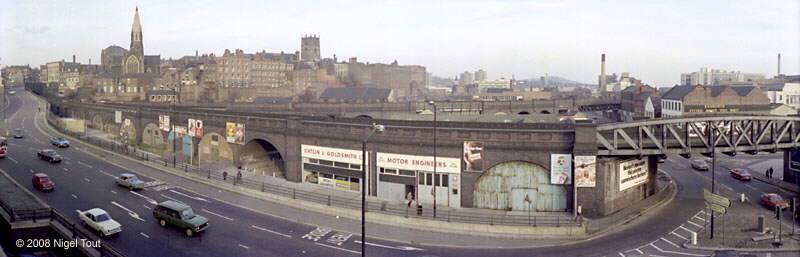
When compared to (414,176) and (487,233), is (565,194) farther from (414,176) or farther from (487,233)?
(414,176)

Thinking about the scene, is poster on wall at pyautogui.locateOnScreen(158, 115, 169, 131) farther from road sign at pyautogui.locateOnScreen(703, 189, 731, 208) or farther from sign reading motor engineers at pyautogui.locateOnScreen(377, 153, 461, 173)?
road sign at pyautogui.locateOnScreen(703, 189, 731, 208)

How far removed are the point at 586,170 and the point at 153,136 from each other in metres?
58.7

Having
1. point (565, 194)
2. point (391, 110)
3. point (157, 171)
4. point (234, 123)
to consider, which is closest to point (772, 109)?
point (391, 110)

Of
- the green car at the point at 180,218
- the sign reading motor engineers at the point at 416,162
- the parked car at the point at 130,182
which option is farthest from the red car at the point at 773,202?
the parked car at the point at 130,182

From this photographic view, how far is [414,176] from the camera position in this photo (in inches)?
1544

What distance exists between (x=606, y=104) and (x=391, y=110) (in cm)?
6040

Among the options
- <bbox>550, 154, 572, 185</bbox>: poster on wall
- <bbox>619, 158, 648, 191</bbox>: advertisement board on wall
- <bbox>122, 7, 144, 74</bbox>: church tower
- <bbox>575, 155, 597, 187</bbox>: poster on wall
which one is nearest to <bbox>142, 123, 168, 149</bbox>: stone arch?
<bbox>550, 154, 572, 185</bbox>: poster on wall

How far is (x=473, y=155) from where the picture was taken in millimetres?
36969

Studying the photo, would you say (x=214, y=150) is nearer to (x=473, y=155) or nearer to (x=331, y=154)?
(x=331, y=154)

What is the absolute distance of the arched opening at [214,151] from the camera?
56000 millimetres

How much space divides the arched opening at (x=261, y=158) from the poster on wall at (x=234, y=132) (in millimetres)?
975

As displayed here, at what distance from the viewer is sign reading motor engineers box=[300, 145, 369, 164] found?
4209 cm

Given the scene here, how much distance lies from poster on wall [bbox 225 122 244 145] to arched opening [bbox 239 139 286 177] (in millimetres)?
975

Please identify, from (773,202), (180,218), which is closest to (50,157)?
(180,218)
